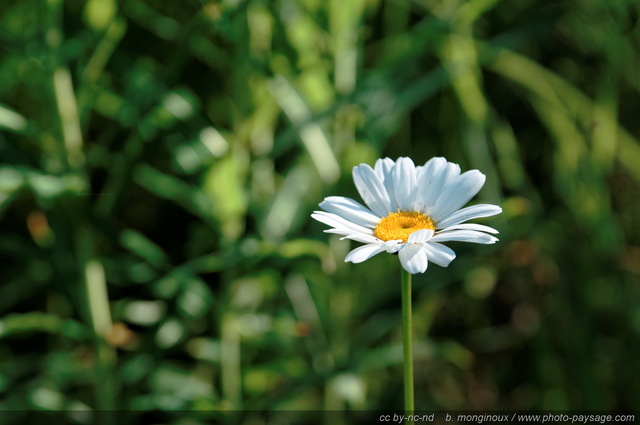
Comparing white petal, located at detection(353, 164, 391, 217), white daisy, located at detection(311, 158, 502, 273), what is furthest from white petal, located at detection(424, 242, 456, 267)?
white petal, located at detection(353, 164, 391, 217)

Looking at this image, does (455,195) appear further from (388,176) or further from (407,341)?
(407,341)

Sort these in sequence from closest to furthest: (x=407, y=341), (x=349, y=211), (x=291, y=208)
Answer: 1. (x=407, y=341)
2. (x=349, y=211)
3. (x=291, y=208)

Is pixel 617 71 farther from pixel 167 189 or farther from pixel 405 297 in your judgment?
pixel 405 297

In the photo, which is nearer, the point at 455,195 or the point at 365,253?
the point at 365,253

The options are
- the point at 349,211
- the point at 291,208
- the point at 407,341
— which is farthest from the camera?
the point at 291,208

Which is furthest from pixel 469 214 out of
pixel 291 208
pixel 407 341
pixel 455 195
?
pixel 291 208

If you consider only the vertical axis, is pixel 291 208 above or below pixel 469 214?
above

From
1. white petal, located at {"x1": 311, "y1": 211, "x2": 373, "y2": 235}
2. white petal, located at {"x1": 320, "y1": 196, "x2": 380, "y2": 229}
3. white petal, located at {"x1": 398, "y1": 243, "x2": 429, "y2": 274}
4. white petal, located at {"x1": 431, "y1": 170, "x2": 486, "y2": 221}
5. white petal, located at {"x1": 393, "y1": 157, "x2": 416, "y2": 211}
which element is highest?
white petal, located at {"x1": 393, "y1": 157, "x2": 416, "y2": 211}

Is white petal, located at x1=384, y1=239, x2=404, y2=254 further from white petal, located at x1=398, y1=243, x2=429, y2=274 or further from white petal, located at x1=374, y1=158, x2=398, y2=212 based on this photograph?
white petal, located at x1=374, y1=158, x2=398, y2=212

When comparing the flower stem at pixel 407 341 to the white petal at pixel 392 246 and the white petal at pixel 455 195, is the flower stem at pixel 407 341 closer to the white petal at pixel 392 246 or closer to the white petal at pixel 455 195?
the white petal at pixel 392 246
